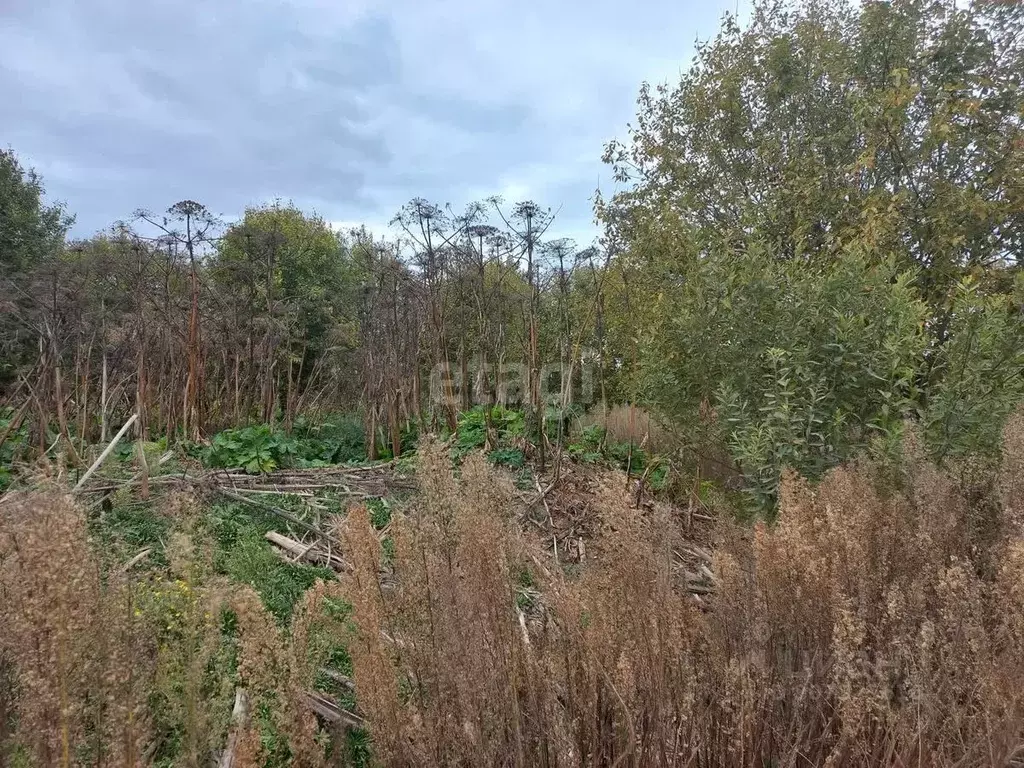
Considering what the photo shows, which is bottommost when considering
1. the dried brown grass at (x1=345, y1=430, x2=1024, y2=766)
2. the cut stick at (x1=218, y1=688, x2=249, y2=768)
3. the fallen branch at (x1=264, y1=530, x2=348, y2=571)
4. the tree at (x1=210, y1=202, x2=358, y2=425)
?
the fallen branch at (x1=264, y1=530, x2=348, y2=571)

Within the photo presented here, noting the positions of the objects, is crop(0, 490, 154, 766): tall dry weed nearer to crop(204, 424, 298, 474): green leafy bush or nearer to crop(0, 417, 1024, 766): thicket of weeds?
crop(0, 417, 1024, 766): thicket of weeds

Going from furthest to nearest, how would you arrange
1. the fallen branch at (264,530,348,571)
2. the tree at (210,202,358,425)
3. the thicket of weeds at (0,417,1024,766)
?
the tree at (210,202,358,425)
the fallen branch at (264,530,348,571)
the thicket of weeds at (0,417,1024,766)

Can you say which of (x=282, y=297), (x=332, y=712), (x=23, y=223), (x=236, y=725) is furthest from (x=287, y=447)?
(x=23, y=223)

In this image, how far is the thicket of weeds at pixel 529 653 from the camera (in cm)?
115

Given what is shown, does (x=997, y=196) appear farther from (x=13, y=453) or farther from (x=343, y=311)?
(x=343, y=311)

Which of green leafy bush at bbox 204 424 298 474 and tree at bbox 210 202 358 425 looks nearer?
green leafy bush at bbox 204 424 298 474

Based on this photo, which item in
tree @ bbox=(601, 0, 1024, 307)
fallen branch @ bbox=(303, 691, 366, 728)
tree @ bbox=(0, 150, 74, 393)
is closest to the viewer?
fallen branch @ bbox=(303, 691, 366, 728)

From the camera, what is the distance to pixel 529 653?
4.99 feet

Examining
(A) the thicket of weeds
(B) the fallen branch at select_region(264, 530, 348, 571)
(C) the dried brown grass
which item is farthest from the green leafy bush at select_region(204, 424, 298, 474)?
(C) the dried brown grass

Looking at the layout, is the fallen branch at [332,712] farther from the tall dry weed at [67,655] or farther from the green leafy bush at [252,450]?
the green leafy bush at [252,450]

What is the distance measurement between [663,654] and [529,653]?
34cm

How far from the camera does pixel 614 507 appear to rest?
5.20 ft

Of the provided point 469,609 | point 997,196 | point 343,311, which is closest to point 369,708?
point 469,609

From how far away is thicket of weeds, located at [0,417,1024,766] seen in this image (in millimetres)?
1147
